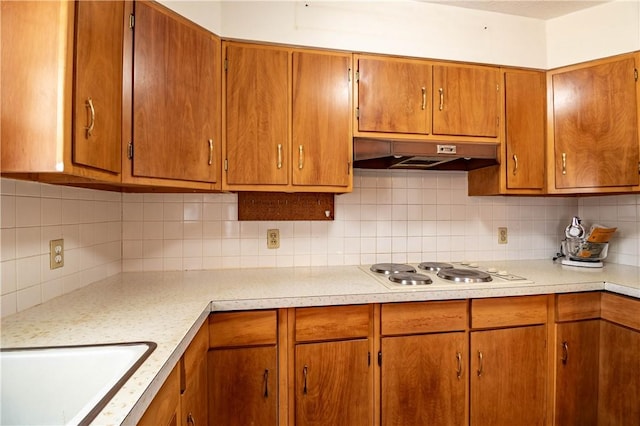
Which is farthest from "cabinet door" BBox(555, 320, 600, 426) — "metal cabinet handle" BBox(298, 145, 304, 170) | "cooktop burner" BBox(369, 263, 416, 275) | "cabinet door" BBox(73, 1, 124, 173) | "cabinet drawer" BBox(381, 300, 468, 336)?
"cabinet door" BBox(73, 1, 124, 173)

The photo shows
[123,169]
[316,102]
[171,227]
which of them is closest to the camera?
[123,169]

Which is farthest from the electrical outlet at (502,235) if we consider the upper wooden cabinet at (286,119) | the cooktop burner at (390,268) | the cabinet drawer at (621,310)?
the upper wooden cabinet at (286,119)

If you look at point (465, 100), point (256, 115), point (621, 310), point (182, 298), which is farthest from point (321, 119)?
point (621, 310)

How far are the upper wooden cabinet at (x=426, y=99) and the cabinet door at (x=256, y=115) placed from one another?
1.34 feet

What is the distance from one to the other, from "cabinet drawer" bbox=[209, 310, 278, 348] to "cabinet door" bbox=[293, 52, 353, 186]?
26.7 inches

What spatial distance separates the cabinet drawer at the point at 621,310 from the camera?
1455 mm

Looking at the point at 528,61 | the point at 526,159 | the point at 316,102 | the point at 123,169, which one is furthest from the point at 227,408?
the point at 528,61

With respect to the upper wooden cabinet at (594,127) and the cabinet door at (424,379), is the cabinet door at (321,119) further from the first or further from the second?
the upper wooden cabinet at (594,127)

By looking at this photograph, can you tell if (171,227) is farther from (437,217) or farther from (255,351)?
(437,217)

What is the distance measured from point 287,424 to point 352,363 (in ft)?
1.23

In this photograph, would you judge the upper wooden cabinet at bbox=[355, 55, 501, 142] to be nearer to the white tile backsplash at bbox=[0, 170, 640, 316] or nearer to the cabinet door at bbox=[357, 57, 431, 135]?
the cabinet door at bbox=[357, 57, 431, 135]

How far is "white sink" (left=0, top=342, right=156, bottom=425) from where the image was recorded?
29.5 inches

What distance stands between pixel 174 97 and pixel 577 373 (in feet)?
7.71

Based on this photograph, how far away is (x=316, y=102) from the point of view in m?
1.61
